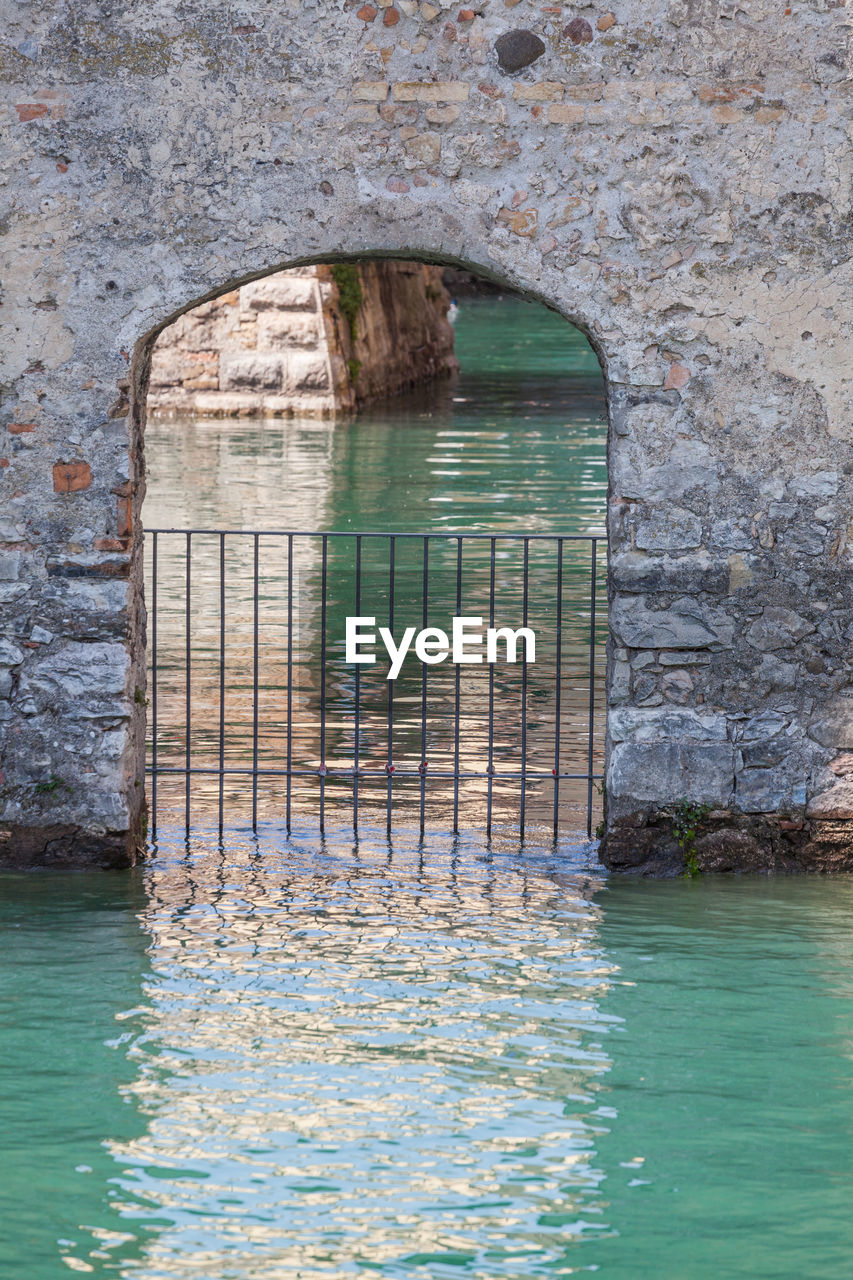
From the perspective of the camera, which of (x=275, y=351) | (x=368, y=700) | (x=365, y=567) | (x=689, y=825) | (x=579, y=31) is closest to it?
(x=579, y=31)

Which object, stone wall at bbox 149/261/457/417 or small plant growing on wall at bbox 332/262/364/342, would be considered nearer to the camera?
stone wall at bbox 149/261/457/417

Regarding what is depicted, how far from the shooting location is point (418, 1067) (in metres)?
5.21

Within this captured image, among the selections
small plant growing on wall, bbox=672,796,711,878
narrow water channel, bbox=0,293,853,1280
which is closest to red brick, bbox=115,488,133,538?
narrow water channel, bbox=0,293,853,1280

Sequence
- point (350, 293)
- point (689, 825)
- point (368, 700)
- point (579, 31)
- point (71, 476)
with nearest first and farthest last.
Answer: point (579, 31), point (71, 476), point (689, 825), point (368, 700), point (350, 293)

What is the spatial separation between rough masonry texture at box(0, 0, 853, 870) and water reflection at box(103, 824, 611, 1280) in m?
0.80

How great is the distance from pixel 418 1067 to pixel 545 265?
313 cm

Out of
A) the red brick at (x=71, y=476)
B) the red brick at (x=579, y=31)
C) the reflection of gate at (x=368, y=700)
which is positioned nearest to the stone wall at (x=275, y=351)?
the reflection of gate at (x=368, y=700)

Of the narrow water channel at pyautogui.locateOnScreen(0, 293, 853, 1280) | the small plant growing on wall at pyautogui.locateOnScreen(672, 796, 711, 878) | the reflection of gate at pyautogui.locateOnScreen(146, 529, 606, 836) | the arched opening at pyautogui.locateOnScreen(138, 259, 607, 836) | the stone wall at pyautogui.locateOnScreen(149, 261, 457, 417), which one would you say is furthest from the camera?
the stone wall at pyautogui.locateOnScreen(149, 261, 457, 417)

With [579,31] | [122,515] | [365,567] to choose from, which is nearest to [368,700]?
[122,515]

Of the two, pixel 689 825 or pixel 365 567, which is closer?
pixel 689 825

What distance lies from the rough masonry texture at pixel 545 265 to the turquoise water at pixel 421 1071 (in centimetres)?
71

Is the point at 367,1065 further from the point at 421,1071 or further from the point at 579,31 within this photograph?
the point at 579,31

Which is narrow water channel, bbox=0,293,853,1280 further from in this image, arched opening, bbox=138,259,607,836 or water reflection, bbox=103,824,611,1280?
arched opening, bbox=138,259,607,836

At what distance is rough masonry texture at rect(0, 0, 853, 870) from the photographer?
6.75m
